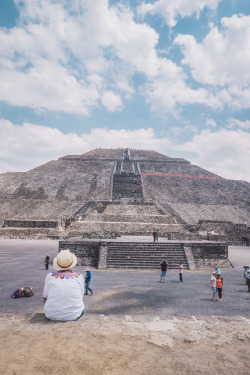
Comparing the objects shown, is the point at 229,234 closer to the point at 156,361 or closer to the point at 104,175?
the point at 156,361

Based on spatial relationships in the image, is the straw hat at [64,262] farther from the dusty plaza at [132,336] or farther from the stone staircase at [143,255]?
the stone staircase at [143,255]

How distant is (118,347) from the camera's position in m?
4.30

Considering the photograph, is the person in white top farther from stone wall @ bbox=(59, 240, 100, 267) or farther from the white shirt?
stone wall @ bbox=(59, 240, 100, 267)

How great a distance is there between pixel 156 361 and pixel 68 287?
2005mm

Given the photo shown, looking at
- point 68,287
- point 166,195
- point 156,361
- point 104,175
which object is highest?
point 104,175

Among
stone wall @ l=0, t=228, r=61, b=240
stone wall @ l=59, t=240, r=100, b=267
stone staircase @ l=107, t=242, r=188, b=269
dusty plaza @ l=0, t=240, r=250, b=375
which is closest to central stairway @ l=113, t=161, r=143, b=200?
stone wall @ l=0, t=228, r=61, b=240

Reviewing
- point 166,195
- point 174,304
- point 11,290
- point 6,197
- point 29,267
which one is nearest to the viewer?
point 174,304

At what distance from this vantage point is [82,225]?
26.1 meters

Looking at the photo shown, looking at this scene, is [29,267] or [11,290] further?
[29,267]

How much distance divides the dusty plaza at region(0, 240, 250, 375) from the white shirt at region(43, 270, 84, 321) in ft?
0.67

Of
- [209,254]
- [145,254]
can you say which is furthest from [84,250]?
[209,254]

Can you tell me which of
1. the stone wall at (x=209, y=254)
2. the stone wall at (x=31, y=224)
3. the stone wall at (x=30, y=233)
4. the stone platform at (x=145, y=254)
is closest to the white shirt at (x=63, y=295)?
the stone platform at (x=145, y=254)

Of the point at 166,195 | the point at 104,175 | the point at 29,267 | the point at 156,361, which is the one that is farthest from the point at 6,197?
the point at 156,361

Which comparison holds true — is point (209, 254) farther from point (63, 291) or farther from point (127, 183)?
point (127, 183)
